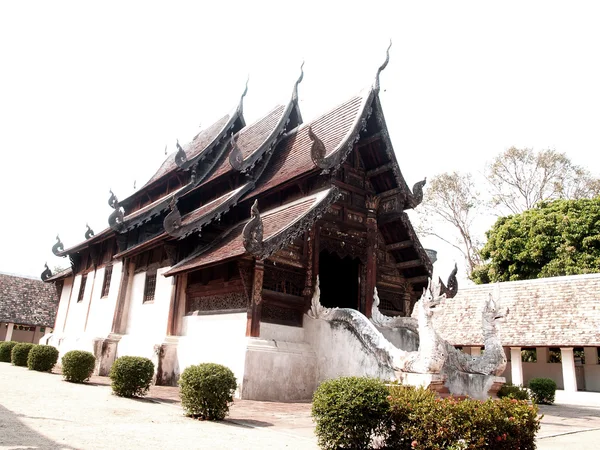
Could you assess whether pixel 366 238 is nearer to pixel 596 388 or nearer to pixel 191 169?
pixel 191 169

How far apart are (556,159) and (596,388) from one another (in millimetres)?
12666

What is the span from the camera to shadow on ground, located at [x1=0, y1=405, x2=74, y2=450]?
4.63m

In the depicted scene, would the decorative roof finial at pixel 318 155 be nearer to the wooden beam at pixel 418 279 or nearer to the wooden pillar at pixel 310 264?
the wooden pillar at pixel 310 264

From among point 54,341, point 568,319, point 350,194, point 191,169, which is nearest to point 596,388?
point 568,319

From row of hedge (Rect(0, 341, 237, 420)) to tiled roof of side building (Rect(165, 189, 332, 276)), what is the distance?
236cm

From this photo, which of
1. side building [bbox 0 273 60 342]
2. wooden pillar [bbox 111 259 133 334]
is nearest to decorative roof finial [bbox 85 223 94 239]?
wooden pillar [bbox 111 259 133 334]

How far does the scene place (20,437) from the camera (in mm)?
4965

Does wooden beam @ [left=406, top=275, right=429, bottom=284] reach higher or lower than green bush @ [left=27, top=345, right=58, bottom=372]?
higher

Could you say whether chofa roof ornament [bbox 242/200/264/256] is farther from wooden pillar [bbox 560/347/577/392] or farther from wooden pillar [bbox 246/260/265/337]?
wooden pillar [bbox 560/347/577/392]

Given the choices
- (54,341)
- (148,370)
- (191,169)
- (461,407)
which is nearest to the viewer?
(461,407)

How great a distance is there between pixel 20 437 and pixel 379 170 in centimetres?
953

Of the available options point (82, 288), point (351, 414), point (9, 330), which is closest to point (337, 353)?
point (351, 414)

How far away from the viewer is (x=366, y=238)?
12289 mm

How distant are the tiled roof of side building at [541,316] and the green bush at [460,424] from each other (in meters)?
12.2
